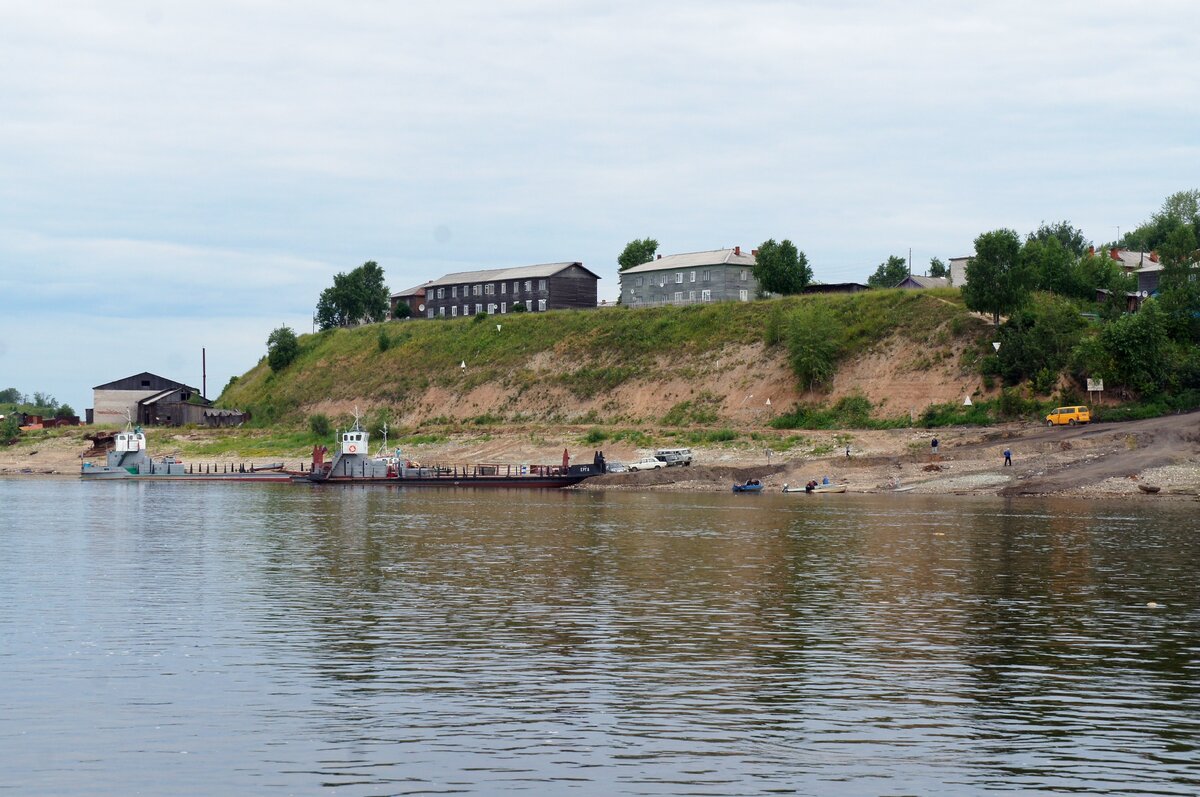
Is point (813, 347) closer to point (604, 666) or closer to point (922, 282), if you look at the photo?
point (922, 282)

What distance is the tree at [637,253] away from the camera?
17925 centimetres

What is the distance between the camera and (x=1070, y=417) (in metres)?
93.8

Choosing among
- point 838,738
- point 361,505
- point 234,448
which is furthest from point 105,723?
point 234,448

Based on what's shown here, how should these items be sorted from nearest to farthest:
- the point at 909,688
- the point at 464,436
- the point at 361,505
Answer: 1. the point at 909,688
2. the point at 361,505
3. the point at 464,436

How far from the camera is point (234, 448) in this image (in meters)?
142

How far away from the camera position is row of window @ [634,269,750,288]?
500 feet

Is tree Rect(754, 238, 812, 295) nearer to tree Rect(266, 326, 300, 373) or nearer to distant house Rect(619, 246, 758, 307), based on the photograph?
distant house Rect(619, 246, 758, 307)

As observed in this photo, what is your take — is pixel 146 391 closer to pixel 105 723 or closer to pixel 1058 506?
pixel 1058 506

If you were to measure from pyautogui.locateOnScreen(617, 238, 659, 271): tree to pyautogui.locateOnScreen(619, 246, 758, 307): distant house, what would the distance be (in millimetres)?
16715

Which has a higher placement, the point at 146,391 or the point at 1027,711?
the point at 146,391

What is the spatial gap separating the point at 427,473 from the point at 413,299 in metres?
89.3

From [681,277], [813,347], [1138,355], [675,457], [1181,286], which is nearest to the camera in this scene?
[1138,355]

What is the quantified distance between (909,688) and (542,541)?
99.2ft

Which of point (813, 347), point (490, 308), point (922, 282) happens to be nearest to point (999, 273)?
point (813, 347)
